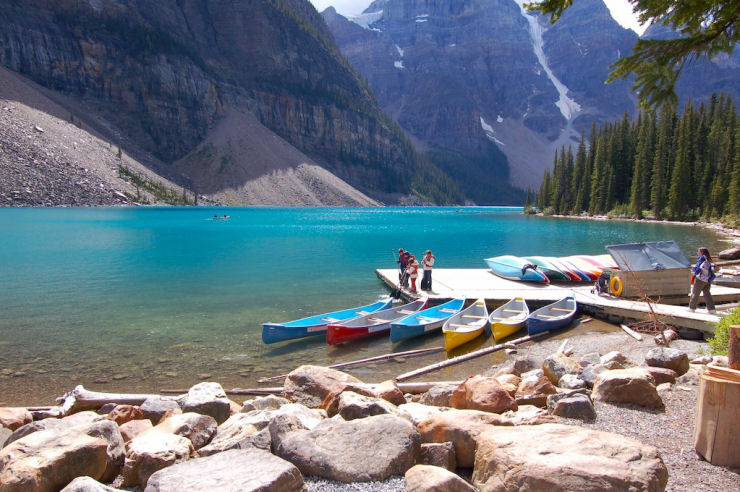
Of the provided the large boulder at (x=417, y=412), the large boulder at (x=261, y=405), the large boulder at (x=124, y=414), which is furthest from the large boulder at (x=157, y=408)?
the large boulder at (x=417, y=412)

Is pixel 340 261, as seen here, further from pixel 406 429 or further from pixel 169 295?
pixel 406 429

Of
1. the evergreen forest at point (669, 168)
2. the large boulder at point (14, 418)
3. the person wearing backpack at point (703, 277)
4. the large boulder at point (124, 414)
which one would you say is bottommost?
the large boulder at point (14, 418)

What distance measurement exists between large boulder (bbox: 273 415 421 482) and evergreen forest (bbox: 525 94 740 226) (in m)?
77.5

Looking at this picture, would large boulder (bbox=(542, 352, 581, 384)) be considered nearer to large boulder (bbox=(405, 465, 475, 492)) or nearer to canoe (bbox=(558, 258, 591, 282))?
large boulder (bbox=(405, 465, 475, 492))

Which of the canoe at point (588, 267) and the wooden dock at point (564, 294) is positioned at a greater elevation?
the canoe at point (588, 267)

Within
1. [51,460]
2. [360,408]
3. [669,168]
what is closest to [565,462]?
[360,408]

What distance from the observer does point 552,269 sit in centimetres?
2567

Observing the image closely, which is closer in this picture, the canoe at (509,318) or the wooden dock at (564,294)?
the wooden dock at (564,294)

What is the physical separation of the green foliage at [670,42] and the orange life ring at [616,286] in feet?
49.1

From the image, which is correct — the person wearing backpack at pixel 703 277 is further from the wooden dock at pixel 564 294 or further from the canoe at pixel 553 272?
the canoe at pixel 553 272

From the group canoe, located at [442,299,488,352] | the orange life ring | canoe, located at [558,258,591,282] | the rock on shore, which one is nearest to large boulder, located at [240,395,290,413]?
the rock on shore

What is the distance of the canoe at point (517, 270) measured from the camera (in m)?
25.4

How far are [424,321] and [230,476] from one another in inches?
529

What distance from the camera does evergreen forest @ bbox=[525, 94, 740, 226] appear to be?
249 feet
